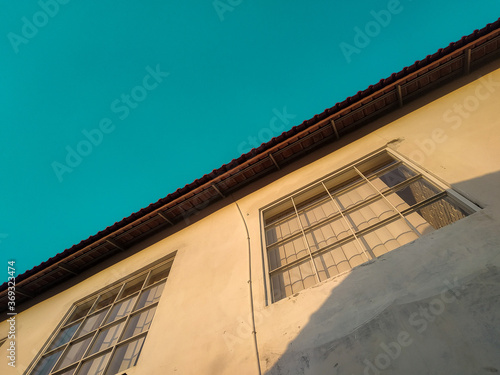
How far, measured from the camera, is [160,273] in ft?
20.1

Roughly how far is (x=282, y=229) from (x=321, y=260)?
4.09ft

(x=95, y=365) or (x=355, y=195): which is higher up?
(x=355, y=195)

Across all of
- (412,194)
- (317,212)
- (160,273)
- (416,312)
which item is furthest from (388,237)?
(160,273)

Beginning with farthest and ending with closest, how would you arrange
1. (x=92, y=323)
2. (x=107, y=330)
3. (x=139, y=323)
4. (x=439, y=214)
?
(x=92, y=323), (x=107, y=330), (x=139, y=323), (x=439, y=214)

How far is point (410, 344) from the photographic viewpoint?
2352 mm

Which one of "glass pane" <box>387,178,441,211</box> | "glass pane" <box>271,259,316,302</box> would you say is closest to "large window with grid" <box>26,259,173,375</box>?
"glass pane" <box>271,259,316,302</box>

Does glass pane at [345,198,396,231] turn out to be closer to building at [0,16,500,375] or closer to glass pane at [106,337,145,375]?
building at [0,16,500,375]

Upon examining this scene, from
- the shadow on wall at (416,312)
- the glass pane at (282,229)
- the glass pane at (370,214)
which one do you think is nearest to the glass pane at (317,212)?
the glass pane at (282,229)

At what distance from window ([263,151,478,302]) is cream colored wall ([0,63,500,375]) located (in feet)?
0.71

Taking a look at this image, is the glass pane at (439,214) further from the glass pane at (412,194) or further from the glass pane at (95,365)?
the glass pane at (95,365)

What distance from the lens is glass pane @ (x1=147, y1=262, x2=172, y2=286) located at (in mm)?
5997

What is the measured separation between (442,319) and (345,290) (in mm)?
932

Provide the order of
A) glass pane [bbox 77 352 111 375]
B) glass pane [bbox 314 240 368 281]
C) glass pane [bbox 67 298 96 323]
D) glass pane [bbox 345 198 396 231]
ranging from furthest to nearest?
glass pane [bbox 67 298 96 323], glass pane [bbox 77 352 111 375], glass pane [bbox 345 198 396 231], glass pane [bbox 314 240 368 281]

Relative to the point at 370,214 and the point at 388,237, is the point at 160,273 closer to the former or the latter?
the point at 370,214
